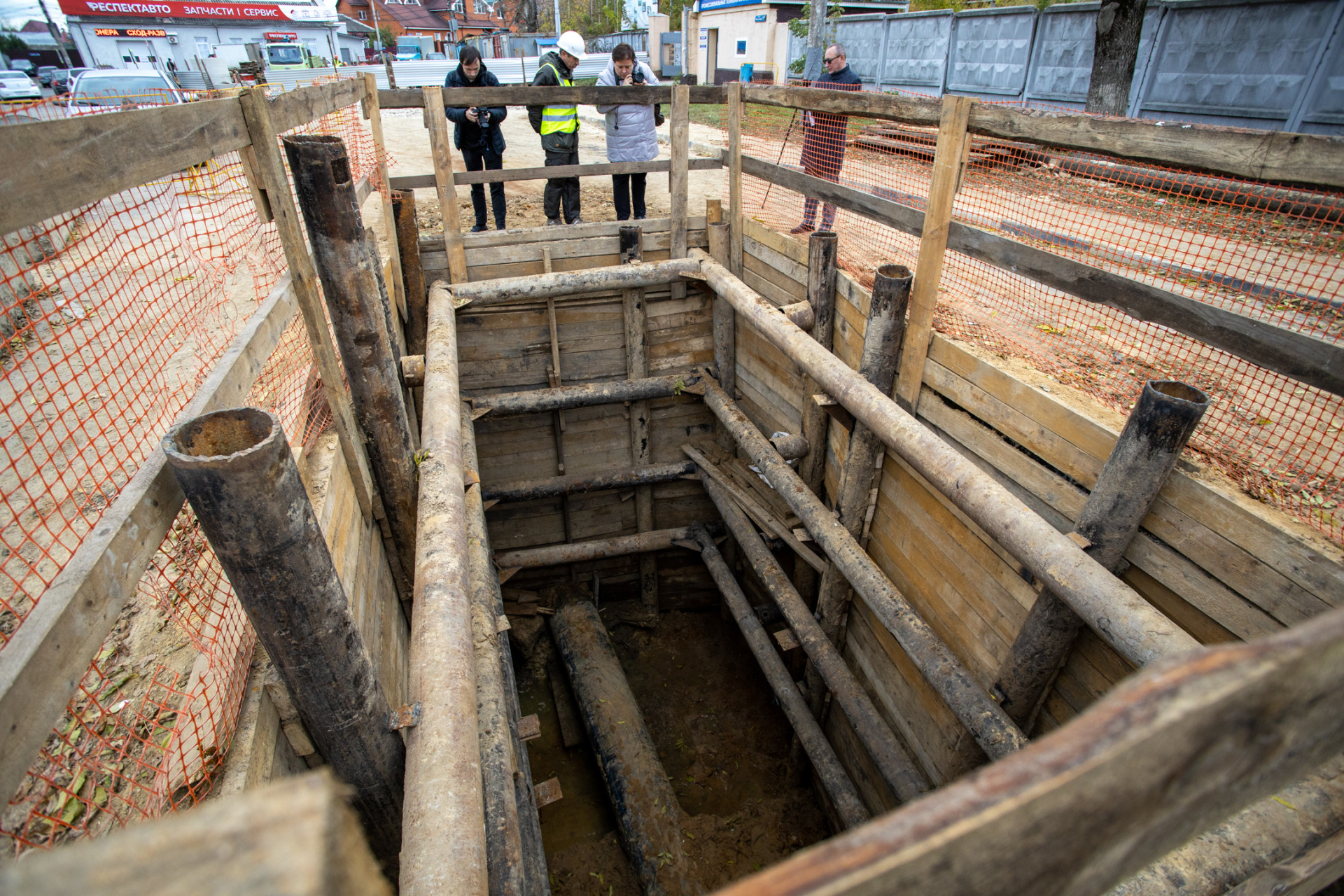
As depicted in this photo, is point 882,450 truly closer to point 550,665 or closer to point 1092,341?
point 1092,341

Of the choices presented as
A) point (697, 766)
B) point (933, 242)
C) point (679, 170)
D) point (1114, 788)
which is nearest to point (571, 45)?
point (679, 170)

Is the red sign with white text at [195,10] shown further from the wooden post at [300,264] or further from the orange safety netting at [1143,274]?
the wooden post at [300,264]

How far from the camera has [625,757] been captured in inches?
221

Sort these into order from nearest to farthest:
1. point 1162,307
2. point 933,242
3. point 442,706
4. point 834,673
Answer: point 442,706
point 1162,307
point 933,242
point 834,673

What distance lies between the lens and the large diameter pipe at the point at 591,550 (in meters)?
7.09

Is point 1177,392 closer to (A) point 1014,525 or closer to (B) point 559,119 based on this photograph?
(A) point 1014,525

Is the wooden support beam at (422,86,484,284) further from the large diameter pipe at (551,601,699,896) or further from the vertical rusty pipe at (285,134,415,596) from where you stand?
the large diameter pipe at (551,601,699,896)

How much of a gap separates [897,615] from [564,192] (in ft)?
17.4

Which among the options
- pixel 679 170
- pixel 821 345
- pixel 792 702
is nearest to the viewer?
pixel 821 345

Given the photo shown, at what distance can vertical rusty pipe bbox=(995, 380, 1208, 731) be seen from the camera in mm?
2471

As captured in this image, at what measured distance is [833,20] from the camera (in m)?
19.2

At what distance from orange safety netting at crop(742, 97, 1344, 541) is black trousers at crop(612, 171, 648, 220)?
1276 mm

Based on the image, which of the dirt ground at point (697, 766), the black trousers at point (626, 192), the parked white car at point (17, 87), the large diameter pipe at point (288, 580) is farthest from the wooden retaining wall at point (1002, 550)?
the parked white car at point (17, 87)

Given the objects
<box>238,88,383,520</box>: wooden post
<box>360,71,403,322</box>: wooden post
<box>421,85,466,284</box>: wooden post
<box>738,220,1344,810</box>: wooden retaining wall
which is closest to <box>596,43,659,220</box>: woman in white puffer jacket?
<box>421,85,466,284</box>: wooden post
